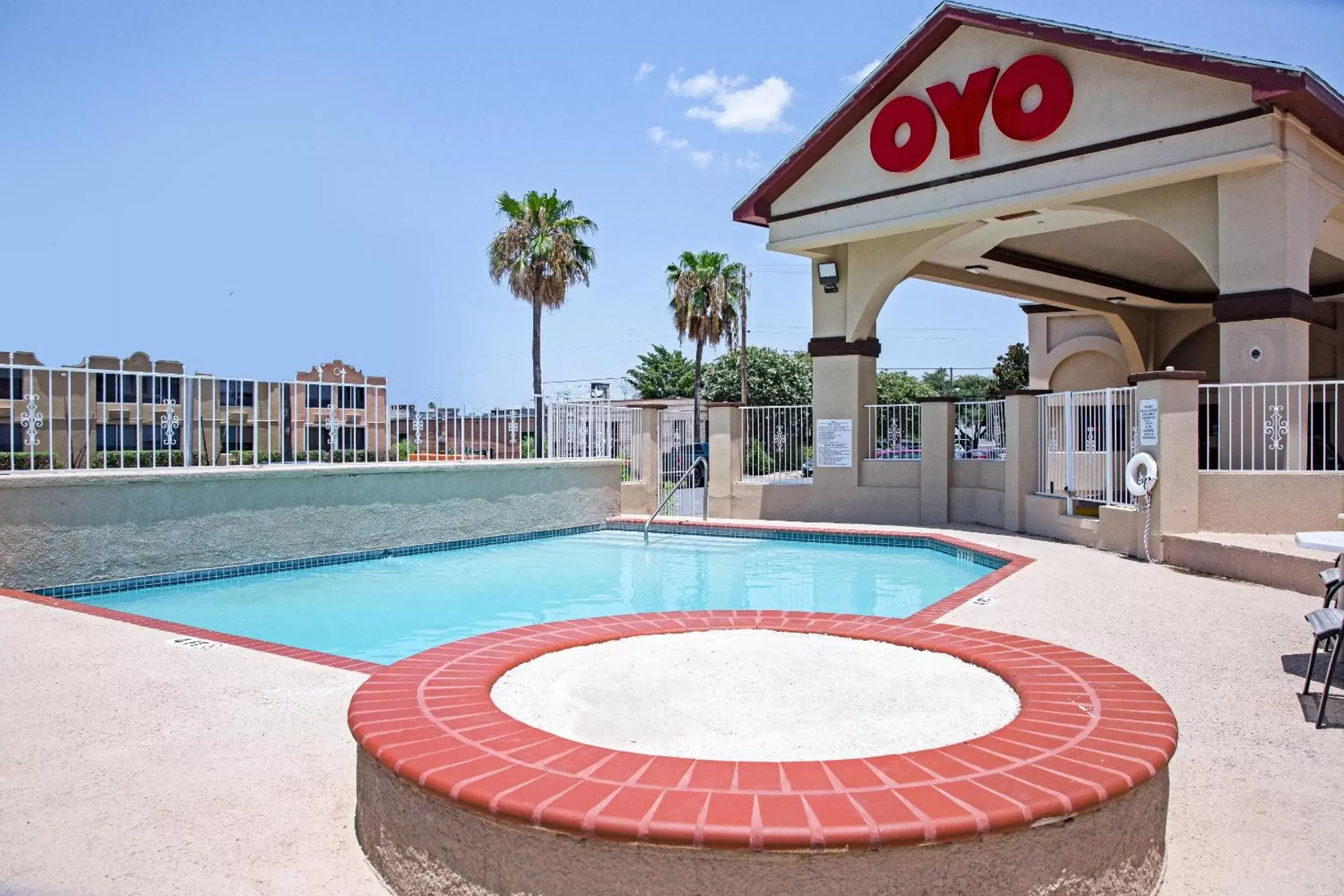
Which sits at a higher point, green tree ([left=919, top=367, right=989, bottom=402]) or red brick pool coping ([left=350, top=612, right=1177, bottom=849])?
green tree ([left=919, top=367, right=989, bottom=402])

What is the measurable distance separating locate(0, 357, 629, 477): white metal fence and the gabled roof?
15.9 feet

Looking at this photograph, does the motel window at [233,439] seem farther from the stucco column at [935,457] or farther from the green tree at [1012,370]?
the green tree at [1012,370]

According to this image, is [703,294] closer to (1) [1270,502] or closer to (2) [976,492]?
(2) [976,492]

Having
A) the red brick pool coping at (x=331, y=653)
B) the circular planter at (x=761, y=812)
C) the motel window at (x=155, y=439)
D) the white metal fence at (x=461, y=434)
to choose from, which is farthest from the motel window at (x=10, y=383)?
the circular planter at (x=761, y=812)

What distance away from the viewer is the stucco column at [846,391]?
1541cm

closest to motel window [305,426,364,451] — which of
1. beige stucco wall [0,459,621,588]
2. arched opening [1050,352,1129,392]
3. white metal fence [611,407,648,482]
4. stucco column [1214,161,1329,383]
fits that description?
beige stucco wall [0,459,621,588]

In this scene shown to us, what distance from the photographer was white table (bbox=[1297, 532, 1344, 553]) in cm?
498

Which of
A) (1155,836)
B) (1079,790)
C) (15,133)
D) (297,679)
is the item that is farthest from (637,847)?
(15,133)

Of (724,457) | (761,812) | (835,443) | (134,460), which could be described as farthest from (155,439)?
(835,443)

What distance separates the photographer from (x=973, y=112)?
1340cm

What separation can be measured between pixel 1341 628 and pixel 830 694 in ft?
8.89

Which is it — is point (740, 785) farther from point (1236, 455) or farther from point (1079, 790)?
point (1236, 455)

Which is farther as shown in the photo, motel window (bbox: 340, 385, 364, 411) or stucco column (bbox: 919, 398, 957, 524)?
stucco column (bbox: 919, 398, 957, 524)

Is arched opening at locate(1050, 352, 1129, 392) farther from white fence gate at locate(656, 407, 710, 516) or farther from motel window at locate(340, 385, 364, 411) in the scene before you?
motel window at locate(340, 385, 364, 411)
